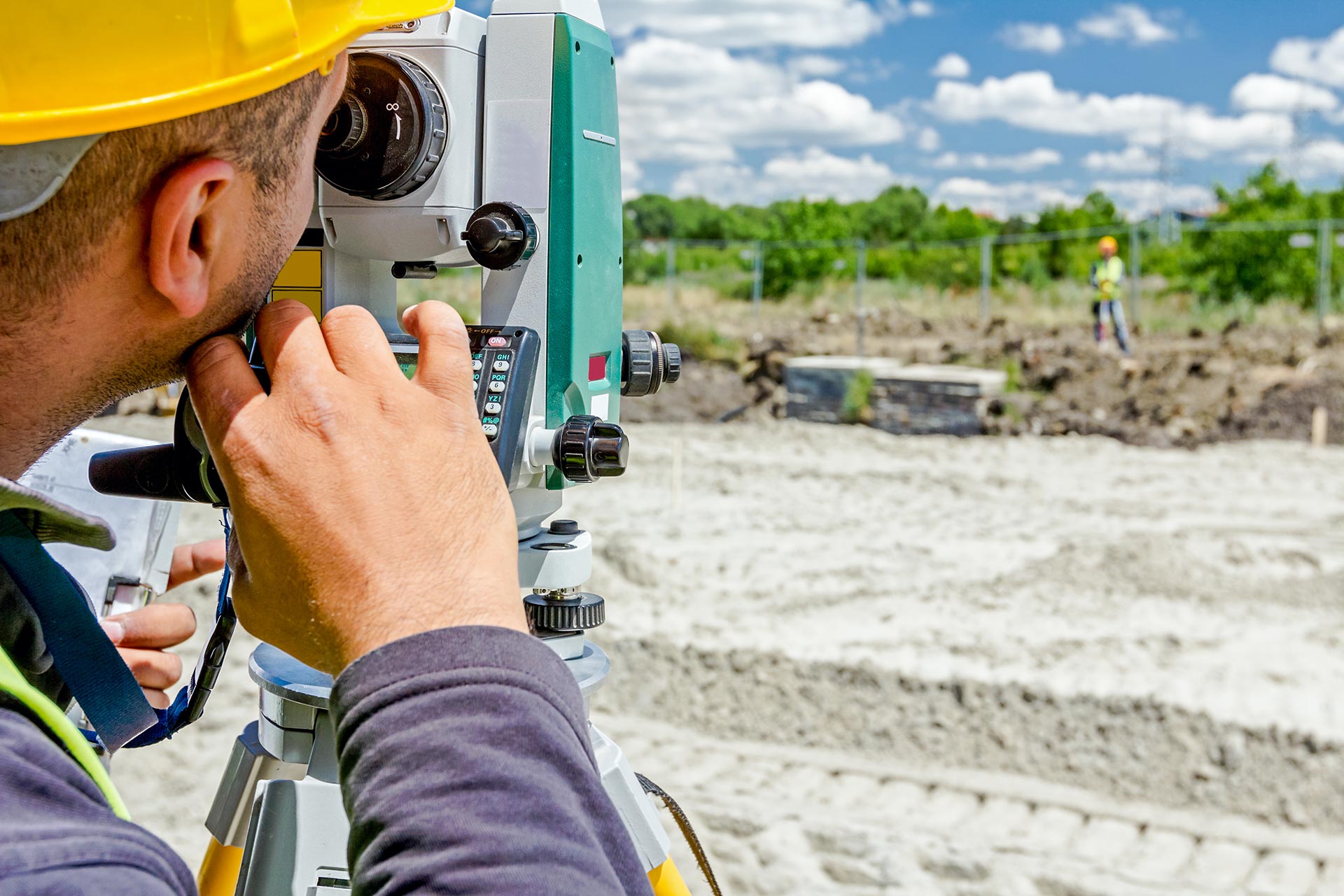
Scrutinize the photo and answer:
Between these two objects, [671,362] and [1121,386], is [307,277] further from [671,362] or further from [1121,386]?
[1121,386]

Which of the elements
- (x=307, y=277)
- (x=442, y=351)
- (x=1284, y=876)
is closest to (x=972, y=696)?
(x=1284, y=876)

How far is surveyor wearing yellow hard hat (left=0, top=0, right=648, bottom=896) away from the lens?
654 mm

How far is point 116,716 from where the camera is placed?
0.79 meters

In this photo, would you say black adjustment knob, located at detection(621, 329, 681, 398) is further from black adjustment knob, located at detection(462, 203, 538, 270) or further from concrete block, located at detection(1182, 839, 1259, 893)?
concrete block, located at detection(1182, 839, 1259, 893)

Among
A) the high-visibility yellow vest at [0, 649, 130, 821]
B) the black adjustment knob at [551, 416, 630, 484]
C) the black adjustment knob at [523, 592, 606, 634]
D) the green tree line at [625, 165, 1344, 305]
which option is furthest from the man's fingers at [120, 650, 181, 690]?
the green tree line at [625, 165, 1344, 305]

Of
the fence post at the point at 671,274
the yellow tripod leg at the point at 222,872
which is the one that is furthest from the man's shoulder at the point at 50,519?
the fence post at the point at 671,274

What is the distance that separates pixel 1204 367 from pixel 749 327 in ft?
26.4

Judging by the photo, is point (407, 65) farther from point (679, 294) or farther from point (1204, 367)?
point (679, 294)

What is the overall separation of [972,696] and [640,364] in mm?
2920

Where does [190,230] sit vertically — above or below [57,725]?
above

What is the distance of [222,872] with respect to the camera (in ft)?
4.66

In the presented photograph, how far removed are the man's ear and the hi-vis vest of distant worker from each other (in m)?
13.8

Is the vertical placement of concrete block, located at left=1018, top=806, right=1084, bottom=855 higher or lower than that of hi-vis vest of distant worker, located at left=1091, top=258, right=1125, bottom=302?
lower

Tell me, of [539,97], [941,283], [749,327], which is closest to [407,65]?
[539,97]
